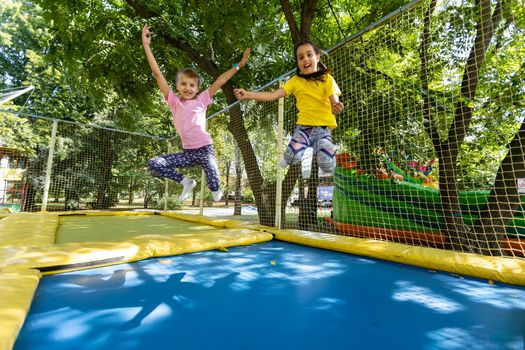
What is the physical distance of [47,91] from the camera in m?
8.91

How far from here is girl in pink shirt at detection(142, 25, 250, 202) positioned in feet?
7.38

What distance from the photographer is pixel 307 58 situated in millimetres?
2107

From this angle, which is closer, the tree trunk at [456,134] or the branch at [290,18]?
the tree trunk at [456,134]

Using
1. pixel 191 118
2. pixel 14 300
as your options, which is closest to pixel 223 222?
pixel 191 118

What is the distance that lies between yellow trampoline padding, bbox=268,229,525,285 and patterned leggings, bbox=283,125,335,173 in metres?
0.57

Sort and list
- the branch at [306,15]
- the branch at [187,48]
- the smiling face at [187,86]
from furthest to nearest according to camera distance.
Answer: the branch at [187,48] < the branch at [306,15] < the smiling face at [187,86]

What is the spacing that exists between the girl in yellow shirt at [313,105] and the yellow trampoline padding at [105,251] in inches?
35.3

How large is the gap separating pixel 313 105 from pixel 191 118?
3.21ft

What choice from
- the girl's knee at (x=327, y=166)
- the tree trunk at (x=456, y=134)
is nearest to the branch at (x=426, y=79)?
the tree trunk at (x=456, y=134)

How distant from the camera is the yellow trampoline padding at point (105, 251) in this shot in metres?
1.46

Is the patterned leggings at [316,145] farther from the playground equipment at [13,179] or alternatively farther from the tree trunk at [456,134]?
the playground equipment at [13,179]

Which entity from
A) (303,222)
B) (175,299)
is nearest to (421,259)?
(175,299)

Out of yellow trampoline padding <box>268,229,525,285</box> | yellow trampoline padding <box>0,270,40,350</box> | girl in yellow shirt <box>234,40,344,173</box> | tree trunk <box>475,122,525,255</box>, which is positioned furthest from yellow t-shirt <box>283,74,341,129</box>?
yellow trampoline padding <box>0,270,40,350</box>

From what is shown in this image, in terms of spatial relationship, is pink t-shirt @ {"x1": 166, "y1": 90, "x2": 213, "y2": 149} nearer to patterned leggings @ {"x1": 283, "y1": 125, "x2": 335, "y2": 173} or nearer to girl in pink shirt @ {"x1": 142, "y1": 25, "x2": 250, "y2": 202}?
girl in pink shirt @ {"x1": 142, "y1": 25, "x2": 250, "y2": 202}
